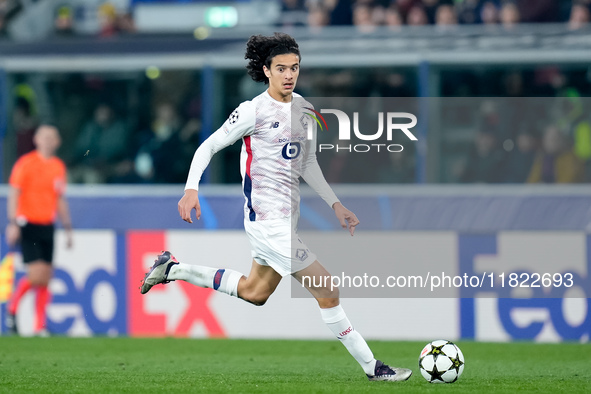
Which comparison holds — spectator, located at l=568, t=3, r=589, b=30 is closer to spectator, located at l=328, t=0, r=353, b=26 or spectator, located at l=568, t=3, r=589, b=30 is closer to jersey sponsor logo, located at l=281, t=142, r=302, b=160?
spectator, located at l=328, t=0, r=353, b=26

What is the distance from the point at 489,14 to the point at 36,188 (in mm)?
5873

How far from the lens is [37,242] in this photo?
436 inches

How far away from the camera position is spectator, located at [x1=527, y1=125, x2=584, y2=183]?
10.4 meters

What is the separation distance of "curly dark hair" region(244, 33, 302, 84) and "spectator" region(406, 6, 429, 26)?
610cm

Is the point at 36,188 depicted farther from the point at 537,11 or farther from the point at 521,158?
the point at 537,11

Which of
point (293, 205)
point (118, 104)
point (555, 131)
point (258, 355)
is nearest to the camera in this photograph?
point (293, 205)

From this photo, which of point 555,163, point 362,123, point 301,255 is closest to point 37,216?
point 362,123

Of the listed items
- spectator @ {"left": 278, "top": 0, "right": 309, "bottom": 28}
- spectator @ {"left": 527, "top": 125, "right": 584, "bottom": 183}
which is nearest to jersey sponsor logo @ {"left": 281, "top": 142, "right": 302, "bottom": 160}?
spectator @ {"left": 527, "top": 125, "right": 584, "bottom": 183}

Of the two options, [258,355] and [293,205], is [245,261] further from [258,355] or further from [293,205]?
[293,205]

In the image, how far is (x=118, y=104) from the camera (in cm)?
1289

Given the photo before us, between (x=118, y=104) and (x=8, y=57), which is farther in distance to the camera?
A: (x=118, y=104)

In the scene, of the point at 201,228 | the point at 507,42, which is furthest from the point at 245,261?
the point at 507,42

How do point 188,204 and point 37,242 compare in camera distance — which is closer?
point 188,204

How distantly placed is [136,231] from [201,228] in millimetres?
716
